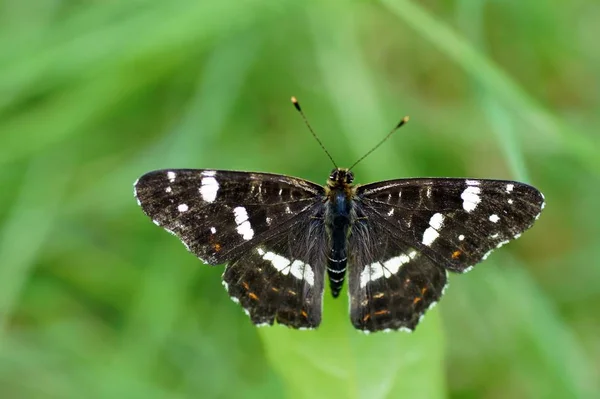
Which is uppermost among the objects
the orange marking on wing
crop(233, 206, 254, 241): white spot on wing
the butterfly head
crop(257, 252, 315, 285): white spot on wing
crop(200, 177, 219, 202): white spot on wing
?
the butterfly head

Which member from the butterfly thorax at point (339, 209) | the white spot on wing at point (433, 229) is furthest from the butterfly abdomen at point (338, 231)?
the white spot on wing at point (433, 229)

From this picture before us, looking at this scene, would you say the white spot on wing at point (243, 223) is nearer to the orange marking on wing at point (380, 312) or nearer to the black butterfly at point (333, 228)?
the black butterfly at point (333, 228)

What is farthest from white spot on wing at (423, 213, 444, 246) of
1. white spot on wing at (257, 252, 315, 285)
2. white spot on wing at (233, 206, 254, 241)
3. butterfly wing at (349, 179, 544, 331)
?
white spot on wing at (233, 206, 254, 241)

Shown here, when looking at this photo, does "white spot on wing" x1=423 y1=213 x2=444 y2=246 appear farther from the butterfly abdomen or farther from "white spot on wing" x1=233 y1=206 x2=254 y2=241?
"white spot on wing" x1=233 y1=206 x2=254 y2=241

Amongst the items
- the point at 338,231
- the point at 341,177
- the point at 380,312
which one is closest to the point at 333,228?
the point at 338,231

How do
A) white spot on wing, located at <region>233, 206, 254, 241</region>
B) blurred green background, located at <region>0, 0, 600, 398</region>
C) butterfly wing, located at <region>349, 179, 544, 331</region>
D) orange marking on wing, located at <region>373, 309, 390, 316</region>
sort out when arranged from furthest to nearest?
blurred green background, located at <region>0, 0, 600, 398</region> → white spot on wing, located at <region>233, 206, 254, 241</region> → butterfly wing, located at <region>349, 179, 544, 331</region> → orange marking on wing, located at <region>373, 309, 390, 316</region>

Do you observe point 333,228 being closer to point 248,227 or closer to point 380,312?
point 248,227

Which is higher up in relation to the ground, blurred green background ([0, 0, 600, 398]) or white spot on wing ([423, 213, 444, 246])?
blurred green background ([0, 0, 600, 398])
